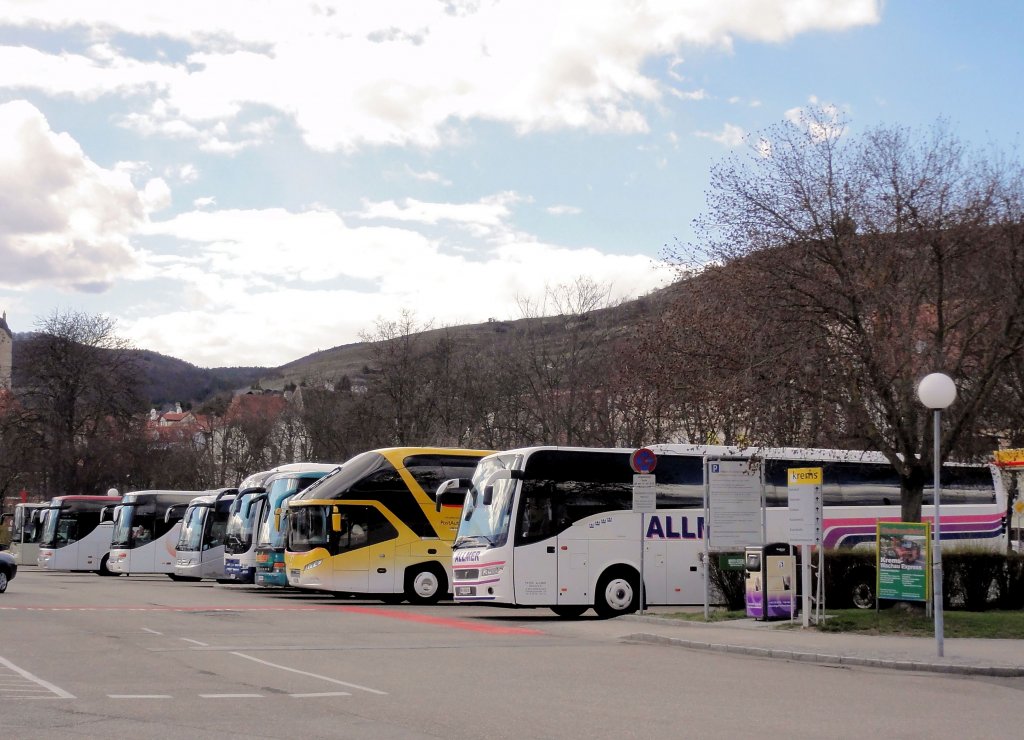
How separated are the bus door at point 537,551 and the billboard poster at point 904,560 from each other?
22.6 feet

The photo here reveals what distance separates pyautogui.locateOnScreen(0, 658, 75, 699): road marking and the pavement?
31.7ft

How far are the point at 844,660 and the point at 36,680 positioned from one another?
1018 centimetres

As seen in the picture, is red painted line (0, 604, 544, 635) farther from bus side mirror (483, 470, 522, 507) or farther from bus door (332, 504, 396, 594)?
bus side mirror (483, 470, 522, 507)

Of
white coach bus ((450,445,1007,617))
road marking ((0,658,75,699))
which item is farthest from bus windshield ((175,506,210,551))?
road marking ((0,658,75,699))

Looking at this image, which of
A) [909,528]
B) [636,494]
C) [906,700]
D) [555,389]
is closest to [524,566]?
[636,494]

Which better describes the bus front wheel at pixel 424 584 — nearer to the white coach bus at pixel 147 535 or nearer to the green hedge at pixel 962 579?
the green hedge at pixel 962 579

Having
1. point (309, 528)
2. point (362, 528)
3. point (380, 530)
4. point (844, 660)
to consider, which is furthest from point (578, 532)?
point (844, 660)

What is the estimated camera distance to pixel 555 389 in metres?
57.2

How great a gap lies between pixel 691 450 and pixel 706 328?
6.14m

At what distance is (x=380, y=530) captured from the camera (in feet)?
99.3

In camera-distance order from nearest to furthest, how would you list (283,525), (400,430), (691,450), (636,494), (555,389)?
1. (636,494)
2. (691,450)
3. (283,525)
4. (555,389)
5. (400,430)

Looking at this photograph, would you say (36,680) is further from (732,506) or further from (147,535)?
(147,535)

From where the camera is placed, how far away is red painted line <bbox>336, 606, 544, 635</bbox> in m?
22.0

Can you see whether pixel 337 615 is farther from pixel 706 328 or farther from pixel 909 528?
pixel 909 528
